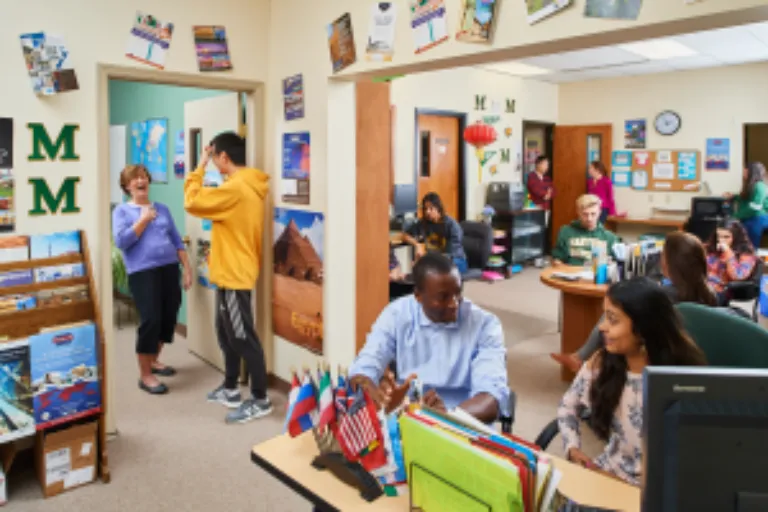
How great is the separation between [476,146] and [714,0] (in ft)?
19.3

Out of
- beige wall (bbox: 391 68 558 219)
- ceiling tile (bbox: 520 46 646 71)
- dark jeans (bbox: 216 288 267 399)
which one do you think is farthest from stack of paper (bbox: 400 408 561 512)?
ceiling tile (bbox: 520 46 646 71)

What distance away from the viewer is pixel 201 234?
185 inches

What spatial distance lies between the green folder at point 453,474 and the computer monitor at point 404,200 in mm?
5384

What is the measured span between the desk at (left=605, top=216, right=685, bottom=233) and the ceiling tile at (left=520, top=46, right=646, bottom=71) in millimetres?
2165

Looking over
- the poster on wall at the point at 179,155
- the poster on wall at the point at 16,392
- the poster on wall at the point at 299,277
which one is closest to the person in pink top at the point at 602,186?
the poster on wall at the point at 179,155

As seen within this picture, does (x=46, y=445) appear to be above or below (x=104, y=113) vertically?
below

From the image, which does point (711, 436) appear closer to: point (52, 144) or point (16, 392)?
point (16, 392)

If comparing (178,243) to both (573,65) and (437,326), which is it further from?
(573,65)

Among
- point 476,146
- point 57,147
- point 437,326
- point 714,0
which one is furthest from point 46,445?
point 476,146

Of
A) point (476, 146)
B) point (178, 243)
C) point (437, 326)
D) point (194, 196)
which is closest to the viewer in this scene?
point (437, 326)

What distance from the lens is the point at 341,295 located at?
3.79 metres

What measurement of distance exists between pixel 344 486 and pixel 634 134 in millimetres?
8714

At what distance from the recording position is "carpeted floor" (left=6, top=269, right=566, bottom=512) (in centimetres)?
289

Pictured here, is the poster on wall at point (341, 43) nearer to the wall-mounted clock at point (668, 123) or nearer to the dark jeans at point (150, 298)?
the dark jeans at point (150, 298)
